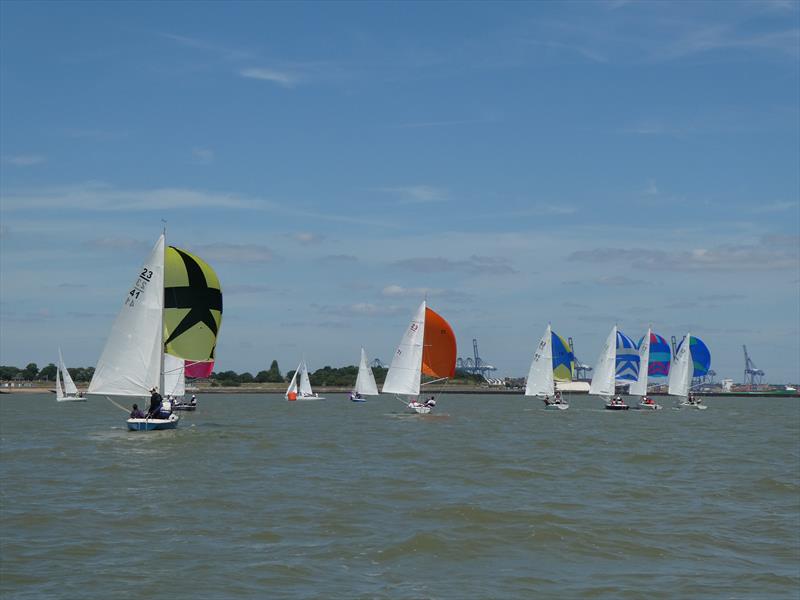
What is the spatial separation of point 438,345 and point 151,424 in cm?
2046

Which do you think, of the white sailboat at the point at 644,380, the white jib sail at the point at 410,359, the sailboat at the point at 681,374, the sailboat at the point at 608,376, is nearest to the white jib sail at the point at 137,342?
the white jib sail at the point at 410,359

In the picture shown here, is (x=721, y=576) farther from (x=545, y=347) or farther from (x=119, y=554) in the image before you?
(x=545, y=347)

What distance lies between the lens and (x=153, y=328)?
36156 mm

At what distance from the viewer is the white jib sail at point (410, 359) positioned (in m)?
51.9

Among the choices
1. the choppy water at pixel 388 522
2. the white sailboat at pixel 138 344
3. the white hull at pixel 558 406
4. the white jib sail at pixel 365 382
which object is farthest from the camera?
the white jib sail at pixel 365 382

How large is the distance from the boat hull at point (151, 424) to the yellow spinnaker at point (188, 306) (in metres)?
3.56

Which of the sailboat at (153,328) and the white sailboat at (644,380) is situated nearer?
the sailboat at (153,328)

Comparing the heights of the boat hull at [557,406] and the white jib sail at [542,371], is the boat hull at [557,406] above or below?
below

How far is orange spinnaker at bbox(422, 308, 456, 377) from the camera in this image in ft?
170

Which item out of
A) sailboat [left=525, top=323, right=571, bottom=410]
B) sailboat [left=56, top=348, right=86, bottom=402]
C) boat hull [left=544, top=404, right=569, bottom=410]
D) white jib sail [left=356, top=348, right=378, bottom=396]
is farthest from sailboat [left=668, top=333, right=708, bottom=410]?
sailboat [left=56, top=348, right=86, bottom=402]

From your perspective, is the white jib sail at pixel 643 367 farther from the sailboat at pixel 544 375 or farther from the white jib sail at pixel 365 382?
the white jib sail at pixel 365 382

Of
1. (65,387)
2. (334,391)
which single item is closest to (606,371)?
(65,387)

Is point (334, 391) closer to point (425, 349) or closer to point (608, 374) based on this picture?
point (608, 374)

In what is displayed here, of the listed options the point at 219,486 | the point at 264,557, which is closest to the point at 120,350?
the point at 219,486
